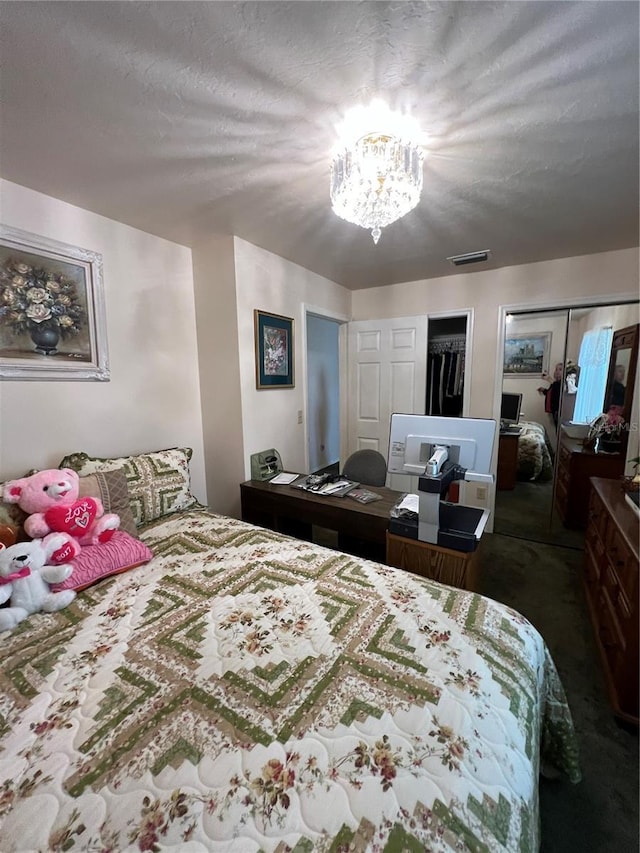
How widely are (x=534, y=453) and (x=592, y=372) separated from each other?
0.80 metres

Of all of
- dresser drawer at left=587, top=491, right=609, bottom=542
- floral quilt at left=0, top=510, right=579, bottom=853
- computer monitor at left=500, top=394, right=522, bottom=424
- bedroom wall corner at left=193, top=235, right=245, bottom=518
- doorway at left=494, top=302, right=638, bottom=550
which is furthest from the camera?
computer monitor at left=500, top=394, right=522, bottom=424

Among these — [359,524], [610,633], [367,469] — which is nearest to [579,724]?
[610,633]

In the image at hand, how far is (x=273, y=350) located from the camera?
257 centimetres

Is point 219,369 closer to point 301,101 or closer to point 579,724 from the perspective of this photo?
point 301,101

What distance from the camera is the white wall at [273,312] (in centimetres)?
232

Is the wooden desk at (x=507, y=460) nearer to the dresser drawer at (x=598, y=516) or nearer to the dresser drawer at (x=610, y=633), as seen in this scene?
the dresser drawer at (x=598, y=516)

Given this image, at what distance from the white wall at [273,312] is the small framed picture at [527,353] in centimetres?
164

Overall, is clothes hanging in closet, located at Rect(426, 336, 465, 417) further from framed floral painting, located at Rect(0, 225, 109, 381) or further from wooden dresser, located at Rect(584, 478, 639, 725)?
framed floral painting, located at Rect(0, 225, 109, 381)

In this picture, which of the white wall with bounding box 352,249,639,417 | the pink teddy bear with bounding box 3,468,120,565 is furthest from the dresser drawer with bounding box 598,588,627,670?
the pink teddy bear with bounding box 3,468,120,565

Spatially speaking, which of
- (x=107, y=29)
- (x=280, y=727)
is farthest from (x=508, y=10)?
(x=280, y=727)

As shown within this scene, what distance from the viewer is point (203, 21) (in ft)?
2.89

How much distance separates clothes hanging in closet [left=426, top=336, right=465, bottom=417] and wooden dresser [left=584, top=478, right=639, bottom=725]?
56.2 inches

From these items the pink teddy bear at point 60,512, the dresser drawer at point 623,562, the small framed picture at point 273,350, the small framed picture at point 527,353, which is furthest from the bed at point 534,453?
the pink teddy bear at point 60,512

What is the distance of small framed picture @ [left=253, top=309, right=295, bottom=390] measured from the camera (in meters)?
2.44
